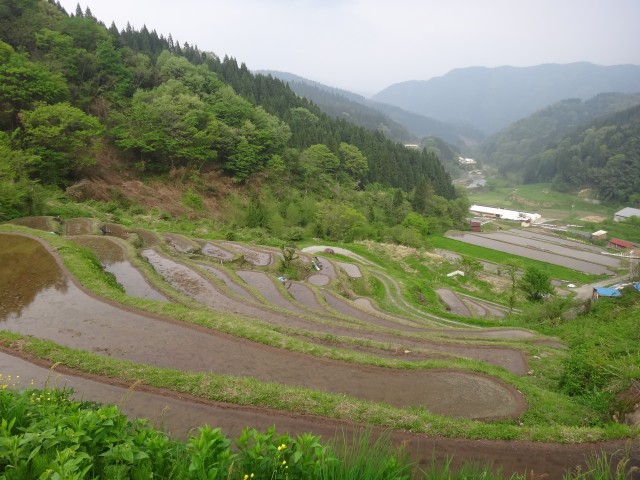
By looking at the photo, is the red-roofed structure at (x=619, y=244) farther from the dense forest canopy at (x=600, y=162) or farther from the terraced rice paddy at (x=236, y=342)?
the terraced rice paddy at (x=236, y=342)

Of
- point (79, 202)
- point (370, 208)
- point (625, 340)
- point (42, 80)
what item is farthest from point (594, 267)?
point (42, 80)

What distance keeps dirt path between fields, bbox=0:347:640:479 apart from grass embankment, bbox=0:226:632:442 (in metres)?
0.19

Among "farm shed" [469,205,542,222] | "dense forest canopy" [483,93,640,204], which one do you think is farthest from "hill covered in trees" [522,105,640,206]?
"farm shed" [469,205,542,222]

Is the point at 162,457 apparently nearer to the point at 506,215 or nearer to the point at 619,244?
the point at 619,244

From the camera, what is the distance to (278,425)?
8.19 metres

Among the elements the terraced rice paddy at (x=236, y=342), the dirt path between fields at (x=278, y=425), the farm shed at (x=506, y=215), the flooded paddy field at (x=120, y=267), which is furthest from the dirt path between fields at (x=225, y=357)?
the farm shed at (x=506, y=215)

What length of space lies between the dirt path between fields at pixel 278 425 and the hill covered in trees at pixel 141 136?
71.0 feet

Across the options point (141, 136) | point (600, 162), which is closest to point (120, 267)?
point (141, 136)

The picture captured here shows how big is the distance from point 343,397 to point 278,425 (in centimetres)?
179

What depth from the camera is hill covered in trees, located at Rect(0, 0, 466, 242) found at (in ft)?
109

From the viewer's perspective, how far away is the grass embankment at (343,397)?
7984 mm

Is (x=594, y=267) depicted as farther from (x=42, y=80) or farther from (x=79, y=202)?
(x=42, y=80)

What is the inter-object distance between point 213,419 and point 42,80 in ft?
140

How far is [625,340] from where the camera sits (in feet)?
37.5
